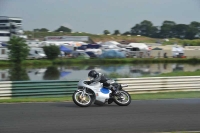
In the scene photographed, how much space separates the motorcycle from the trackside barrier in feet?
12.3

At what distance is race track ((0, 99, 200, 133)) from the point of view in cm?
861

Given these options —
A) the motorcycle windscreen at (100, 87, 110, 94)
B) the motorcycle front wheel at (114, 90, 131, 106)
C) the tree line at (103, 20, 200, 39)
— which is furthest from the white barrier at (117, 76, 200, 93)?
the tree line at (103, 20, 200, 39)

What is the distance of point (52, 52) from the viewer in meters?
53.6

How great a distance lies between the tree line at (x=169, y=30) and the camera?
62628 millimetres

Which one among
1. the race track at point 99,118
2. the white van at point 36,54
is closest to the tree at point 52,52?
the white van at point 36,54

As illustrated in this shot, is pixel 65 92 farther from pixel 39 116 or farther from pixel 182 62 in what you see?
pixel 182 62

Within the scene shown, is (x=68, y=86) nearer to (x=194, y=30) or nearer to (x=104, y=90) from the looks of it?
(x=104, y=90)

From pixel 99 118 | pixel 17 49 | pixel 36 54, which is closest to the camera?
pixel 99 118

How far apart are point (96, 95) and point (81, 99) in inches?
19.3

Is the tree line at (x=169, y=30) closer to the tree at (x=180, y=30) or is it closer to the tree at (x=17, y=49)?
the tree at (x=180, y=30)

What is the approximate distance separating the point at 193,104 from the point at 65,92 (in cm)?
547

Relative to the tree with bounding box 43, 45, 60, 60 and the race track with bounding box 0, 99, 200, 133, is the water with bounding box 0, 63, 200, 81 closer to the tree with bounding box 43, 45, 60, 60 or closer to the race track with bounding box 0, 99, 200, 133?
the race track with bounding box 0, 99, 200, 133

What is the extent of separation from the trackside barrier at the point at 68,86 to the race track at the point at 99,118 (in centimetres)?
249

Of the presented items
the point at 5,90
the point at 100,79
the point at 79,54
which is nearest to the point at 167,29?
the point at 79,54
